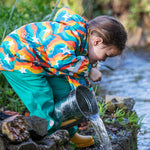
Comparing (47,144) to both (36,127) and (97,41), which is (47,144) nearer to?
(36,127)

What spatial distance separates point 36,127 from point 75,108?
1.01ft

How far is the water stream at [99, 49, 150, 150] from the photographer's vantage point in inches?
124

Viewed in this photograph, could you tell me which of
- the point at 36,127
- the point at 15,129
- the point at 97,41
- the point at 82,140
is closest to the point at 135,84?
the point at 82,140

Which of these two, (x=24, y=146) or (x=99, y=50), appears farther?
(x=99, y=50)

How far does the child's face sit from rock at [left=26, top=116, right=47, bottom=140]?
0.74 metres

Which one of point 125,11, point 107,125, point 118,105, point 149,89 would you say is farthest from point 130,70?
point 125,11

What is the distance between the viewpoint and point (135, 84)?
15.9ft

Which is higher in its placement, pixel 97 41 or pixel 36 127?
pixel 97 41

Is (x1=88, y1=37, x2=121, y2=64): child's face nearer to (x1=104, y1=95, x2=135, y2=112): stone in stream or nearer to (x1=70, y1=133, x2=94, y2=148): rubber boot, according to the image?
(x1=70, y1=133, x2=94, y2=148): rubber boot

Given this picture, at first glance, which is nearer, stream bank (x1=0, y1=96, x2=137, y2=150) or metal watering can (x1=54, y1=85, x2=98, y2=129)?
stream bank (x1=0, y1=96, x2=137, y2=150)

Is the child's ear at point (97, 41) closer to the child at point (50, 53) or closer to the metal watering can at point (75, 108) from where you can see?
the child at point (50, 53)

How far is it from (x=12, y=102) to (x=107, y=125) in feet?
3.17

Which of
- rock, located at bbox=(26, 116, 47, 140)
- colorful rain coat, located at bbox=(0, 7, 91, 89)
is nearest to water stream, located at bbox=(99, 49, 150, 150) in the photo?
colorful rain coat, located at bbox=(0, 7, 91, 89)

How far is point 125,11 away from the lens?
10.6m
